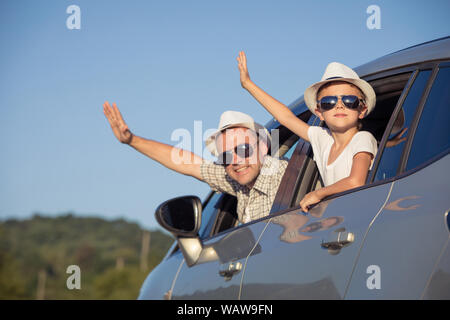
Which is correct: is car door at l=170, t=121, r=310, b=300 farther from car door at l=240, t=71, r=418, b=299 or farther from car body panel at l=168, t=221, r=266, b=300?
car door at l=240, t=71, r=418, b=299

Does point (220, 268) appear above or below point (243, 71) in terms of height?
below

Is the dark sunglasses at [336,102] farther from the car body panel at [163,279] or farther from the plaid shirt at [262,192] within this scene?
the car body panel at [163,279]

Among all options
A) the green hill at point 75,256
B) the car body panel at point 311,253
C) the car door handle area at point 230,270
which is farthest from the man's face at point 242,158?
the green hill at point 75,256

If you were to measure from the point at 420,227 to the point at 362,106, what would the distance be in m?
1.31

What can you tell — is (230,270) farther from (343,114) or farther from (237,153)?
(237,153)

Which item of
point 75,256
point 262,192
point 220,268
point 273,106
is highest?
point 273,106

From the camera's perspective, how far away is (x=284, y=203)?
3531 millimetres

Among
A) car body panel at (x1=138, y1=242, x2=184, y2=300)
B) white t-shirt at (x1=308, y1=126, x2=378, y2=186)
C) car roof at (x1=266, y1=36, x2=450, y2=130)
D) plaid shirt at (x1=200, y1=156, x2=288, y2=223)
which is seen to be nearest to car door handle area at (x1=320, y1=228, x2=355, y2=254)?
white t-shirt at (x1=308, y1=126, x2=378, y2=186)

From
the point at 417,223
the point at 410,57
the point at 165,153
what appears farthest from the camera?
the point at 165,153

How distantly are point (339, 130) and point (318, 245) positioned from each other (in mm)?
874

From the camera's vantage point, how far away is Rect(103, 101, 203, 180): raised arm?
487cm

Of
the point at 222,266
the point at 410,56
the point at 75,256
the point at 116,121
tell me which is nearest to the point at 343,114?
the point at 410,56

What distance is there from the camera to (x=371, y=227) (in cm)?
229

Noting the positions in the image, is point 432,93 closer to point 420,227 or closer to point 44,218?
point 420,227
